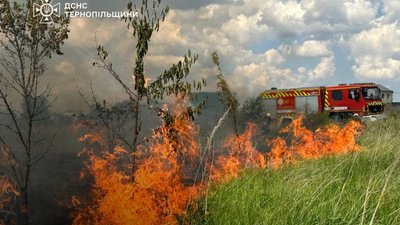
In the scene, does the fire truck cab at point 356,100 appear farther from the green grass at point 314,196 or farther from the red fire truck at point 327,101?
the green grass at point 314,196

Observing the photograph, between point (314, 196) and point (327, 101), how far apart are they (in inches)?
1031

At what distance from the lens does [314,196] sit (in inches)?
266

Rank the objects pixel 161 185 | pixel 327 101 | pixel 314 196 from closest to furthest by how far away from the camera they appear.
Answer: pixel 314 196 → pixel 161 185 → pixel 327 101

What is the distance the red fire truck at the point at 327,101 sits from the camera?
30.8 meters

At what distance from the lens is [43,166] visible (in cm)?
3309

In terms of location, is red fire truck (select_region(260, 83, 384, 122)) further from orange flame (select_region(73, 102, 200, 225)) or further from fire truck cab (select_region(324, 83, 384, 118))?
orange flame (select_region(73, 102, 200, 225))

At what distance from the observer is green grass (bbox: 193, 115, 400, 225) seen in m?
6.09

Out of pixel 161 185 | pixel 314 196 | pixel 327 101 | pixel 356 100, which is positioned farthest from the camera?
pixel 327 101

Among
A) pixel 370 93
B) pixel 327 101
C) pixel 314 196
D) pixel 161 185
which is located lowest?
pixel 161 185

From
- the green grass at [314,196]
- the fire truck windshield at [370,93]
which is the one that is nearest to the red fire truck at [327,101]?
the fire truck windshield at [370,93]

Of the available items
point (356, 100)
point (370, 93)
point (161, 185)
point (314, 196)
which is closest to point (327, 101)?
point (356, 100)

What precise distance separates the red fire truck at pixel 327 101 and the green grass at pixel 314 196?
2053 cm

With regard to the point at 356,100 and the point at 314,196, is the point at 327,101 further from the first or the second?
the point at 314,196

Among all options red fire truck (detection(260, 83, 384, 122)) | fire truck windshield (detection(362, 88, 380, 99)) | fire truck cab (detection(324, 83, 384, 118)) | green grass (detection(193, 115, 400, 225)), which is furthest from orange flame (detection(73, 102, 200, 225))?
fire truck windshield (detection(362, 88, 380, 99))
